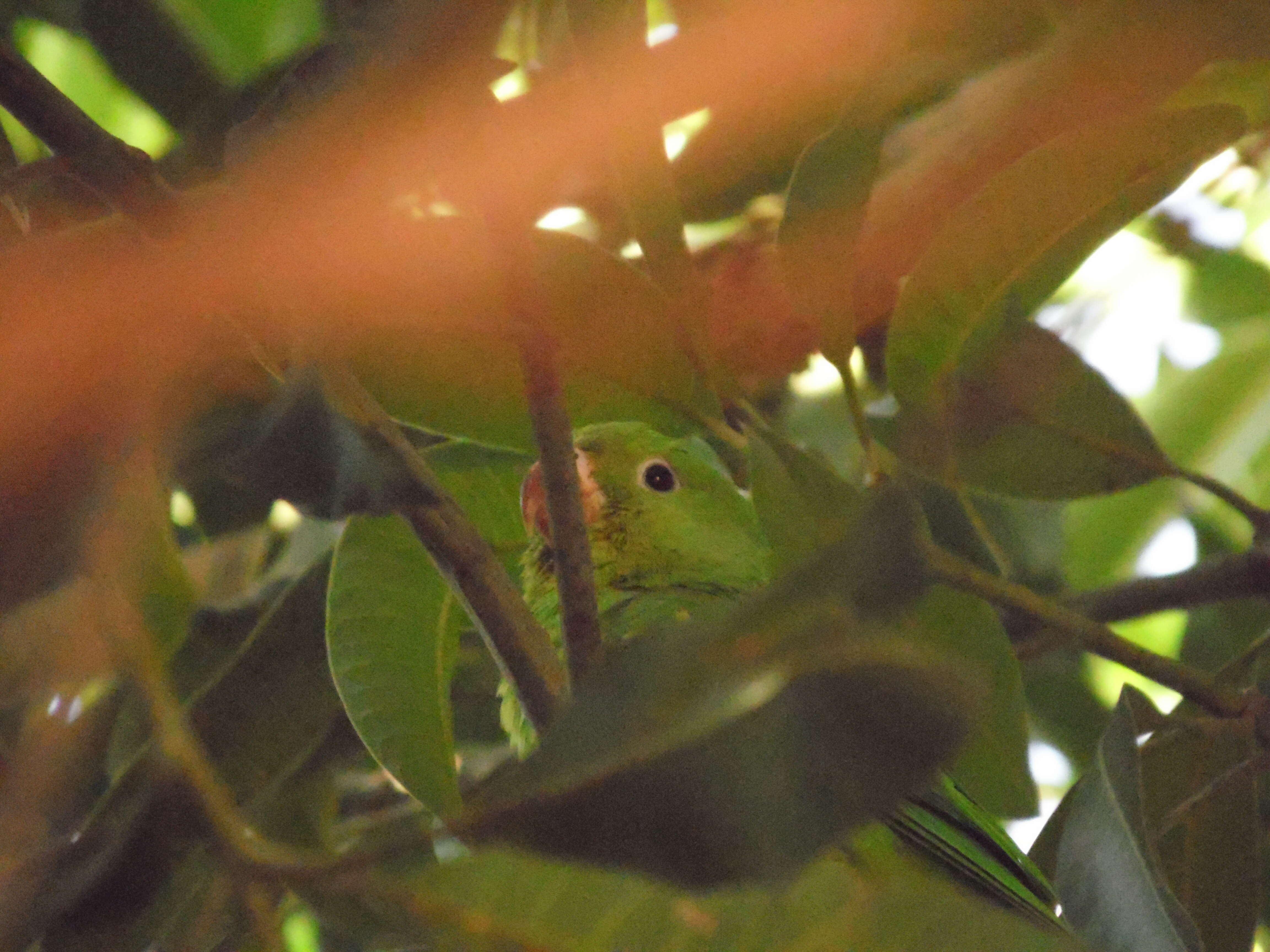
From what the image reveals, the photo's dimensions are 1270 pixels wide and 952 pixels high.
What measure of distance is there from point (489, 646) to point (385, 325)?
0.35 metres

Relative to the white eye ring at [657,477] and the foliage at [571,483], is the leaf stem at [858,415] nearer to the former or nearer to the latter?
the foliage at [571,483]

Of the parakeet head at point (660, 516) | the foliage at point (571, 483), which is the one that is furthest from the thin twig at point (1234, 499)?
the parakeet head at point (660, 516)

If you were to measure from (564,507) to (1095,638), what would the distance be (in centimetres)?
53

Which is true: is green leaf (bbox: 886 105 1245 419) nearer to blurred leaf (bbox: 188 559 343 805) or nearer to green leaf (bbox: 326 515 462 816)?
green leaf (bbox: 326 515 462 816)

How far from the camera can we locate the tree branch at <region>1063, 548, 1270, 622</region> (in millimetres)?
1574

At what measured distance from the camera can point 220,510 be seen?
5.15ft

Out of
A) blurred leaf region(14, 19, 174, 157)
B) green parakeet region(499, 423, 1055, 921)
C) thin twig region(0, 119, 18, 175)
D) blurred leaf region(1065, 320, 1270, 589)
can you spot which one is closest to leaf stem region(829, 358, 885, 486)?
green parakeet region(499, 423, 1055, 921)

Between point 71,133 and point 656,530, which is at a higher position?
point 71,133

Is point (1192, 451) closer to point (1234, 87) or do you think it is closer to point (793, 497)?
point (1234, 87)

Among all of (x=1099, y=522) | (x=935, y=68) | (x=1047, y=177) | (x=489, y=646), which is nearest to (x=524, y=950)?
(x=489, y=646)

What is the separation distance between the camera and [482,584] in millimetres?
945

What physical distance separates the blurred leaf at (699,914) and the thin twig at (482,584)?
232 millimetres

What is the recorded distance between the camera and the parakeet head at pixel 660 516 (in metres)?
2.09

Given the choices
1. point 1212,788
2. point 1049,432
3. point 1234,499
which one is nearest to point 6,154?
point 1049,432
